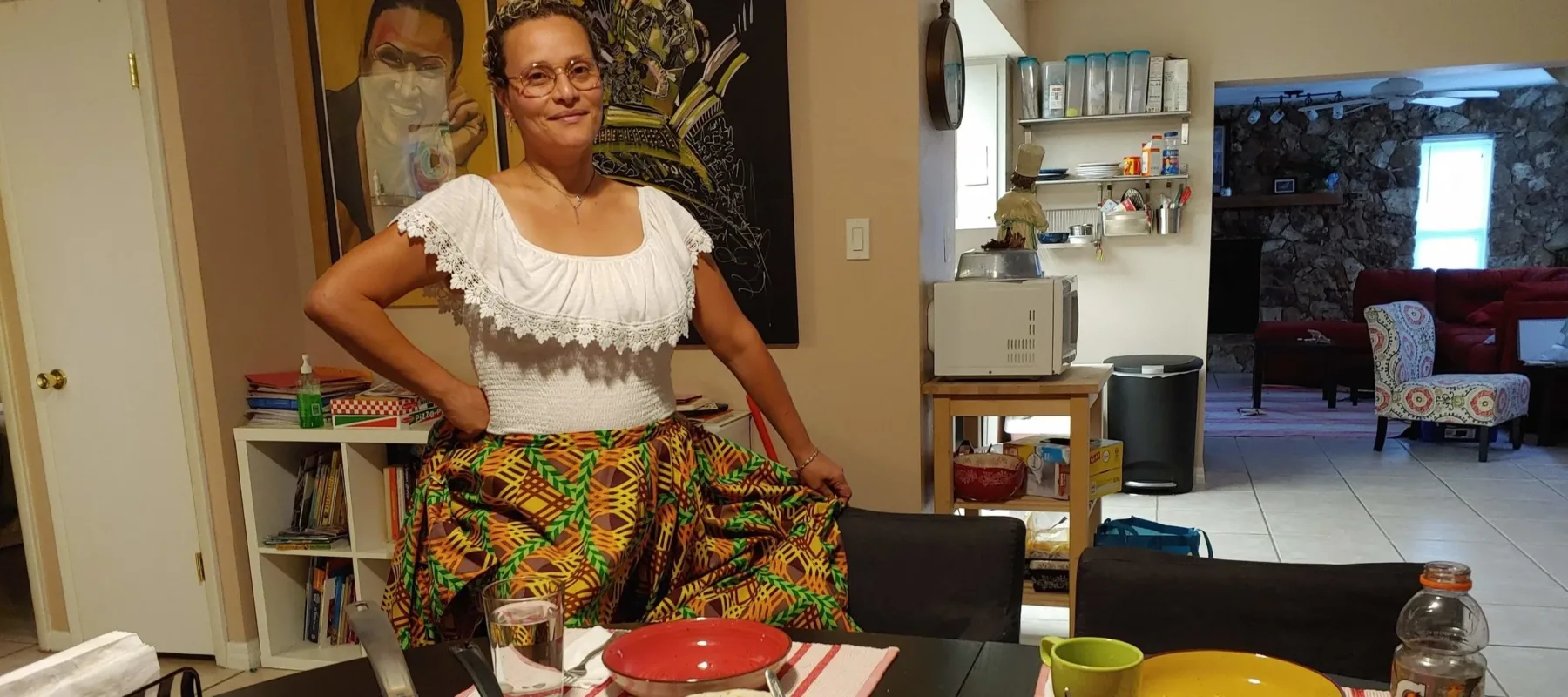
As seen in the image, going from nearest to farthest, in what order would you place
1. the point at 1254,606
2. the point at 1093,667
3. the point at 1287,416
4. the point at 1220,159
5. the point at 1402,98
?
the point at 1093,667 → the point at 1254,606 → the point at 1287,416 → the point at 1402,98 → the point at 1220,159

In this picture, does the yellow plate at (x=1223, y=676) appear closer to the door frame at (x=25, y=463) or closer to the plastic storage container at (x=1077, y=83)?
the door frame at (x=25, y=463)

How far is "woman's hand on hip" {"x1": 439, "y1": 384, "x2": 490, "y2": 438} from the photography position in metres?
1.47

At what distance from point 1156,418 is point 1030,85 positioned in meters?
1.60

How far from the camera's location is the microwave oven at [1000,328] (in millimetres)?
2426

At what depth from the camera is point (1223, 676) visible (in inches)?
34.9

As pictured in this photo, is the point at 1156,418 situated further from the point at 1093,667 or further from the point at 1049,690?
the point at 1093,667

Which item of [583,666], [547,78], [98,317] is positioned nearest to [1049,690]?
[583,666]

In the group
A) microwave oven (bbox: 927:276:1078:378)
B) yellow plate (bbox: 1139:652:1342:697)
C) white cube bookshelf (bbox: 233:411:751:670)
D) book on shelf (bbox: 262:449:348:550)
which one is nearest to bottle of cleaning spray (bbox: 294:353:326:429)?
white cube bookshelf (bbox: 233:411:751:670)

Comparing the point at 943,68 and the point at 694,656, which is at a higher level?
the point at 943,68

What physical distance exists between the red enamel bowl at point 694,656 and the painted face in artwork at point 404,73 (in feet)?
6.65

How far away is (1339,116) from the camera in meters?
7.85

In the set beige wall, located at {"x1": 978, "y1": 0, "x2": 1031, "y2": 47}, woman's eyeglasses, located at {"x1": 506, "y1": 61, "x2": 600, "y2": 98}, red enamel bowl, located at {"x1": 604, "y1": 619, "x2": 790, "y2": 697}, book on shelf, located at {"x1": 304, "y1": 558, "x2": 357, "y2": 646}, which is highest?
beige wall, located at {"x1": 978, "y1": 0, "x2": 1031, "y2": 47}

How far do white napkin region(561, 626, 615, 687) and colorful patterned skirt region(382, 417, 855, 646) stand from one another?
173 mm

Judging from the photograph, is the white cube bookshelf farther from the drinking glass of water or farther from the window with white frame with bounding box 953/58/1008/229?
the window with white frame with bounding box 953/58/1008/229
